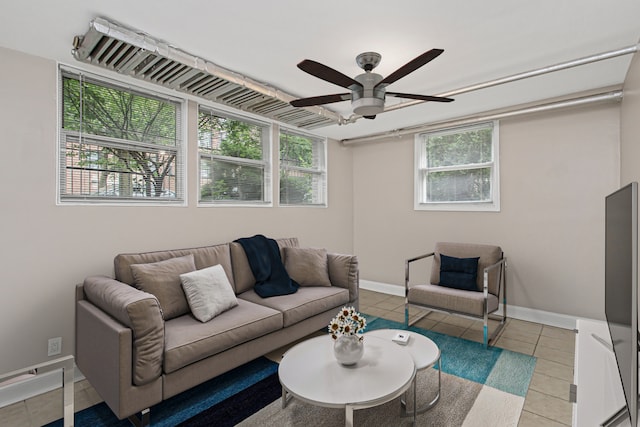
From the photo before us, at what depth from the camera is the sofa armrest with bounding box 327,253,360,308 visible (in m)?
3.49

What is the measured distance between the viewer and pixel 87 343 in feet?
7.32

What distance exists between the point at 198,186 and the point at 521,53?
316 cm

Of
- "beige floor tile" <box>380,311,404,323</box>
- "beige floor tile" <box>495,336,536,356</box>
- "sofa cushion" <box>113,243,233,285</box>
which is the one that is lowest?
"beige floor tile" <box>495,336,536,356</box>

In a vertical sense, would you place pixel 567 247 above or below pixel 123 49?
below

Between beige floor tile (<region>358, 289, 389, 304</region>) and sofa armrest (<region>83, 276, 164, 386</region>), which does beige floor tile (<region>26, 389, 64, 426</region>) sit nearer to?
sofa armrest (<region>83, 276, 164, 386</region>)

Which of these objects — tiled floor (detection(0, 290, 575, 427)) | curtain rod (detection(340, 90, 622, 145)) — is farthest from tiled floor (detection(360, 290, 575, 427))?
curtain rod (detection(340, 90, 622, 145))

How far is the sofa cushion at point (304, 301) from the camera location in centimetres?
281

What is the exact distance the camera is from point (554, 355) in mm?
2891

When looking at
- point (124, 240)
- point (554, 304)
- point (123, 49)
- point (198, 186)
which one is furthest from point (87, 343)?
point (554, 304)

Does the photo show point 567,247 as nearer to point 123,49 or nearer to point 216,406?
point 216,406

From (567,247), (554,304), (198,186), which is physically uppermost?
(198,186)

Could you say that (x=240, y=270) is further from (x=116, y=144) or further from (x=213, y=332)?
(x=116, y=144)

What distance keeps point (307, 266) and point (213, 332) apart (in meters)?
1.43

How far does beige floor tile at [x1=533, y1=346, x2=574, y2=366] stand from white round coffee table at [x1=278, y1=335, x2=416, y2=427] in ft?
5.43
